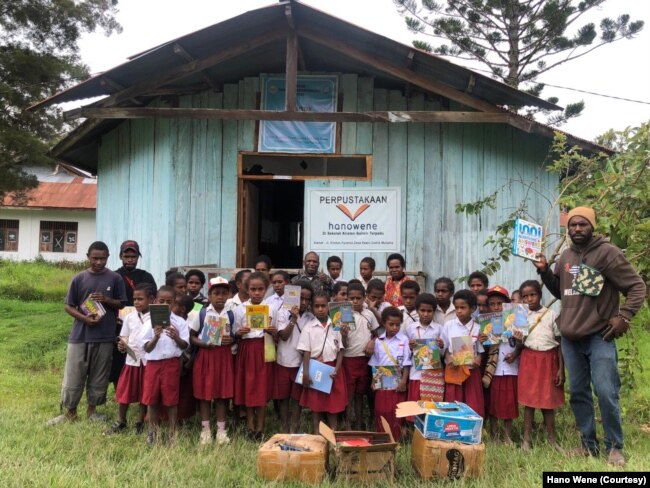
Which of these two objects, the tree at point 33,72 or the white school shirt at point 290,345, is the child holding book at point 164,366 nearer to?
the white school shirt at point 290,345

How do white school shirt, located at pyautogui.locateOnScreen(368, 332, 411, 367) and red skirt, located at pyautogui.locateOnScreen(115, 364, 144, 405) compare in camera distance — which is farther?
red skirt, located at pyautogui.locateOnScreen(115, 364, 144, 405)

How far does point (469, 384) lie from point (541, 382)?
1.88ft

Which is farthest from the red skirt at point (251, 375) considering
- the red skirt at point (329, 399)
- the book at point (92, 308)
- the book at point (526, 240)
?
the book at point (526, 240)

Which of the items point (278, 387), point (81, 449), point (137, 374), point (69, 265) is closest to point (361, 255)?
point (278, 387)

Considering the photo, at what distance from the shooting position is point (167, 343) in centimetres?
485

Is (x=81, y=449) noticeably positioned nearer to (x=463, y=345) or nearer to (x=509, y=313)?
(x=463, y=345)

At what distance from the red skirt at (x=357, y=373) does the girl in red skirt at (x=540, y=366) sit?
51.8 inches

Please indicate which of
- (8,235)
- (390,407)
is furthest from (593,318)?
(8,235)

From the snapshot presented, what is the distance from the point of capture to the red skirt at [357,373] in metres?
5.05

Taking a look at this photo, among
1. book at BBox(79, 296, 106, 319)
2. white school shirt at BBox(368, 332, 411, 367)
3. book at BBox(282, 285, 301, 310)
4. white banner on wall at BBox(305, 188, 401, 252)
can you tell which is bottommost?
white school shirt at BBox(368, 332, 411, 367)

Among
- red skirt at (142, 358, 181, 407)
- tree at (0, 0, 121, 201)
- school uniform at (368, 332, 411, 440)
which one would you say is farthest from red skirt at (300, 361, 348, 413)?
tree at (0, 0, 121, 201)

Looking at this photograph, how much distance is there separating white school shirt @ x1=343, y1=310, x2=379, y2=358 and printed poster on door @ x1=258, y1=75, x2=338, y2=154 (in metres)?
3.20

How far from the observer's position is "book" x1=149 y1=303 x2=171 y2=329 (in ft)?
14.8

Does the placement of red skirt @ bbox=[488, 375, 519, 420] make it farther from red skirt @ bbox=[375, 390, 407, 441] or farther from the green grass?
red skirt @ bbox=[375, 390, 407, 441]
